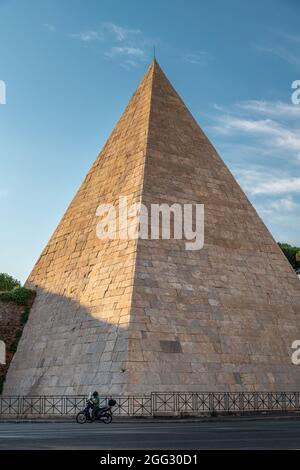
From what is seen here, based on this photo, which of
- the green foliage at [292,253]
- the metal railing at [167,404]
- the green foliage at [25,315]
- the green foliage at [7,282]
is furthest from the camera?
the green foliage at [292,253]

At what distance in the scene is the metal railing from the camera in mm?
23219

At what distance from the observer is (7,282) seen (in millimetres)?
53781

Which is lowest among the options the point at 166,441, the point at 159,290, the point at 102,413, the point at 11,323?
the point at 166,441

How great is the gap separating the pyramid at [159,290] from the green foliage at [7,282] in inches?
745

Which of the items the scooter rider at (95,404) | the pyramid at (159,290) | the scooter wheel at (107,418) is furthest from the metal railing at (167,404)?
the scooter rider at (95,404)

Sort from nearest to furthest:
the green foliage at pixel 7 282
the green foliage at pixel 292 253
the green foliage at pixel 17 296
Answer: the green foliage at pixel 17 296 → the green foliage at pixel 7 282 → the green foliage at pixel 292 253

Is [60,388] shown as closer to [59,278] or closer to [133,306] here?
[133,306]

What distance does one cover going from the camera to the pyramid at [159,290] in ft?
82.2

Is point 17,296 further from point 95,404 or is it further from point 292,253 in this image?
point 292,253

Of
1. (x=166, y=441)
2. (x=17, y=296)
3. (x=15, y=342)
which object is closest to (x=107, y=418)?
(x=166, y=441)

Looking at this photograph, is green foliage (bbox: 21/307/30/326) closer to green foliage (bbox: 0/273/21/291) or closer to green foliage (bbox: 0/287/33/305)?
green foliage (bbox: 0/287/33/305)

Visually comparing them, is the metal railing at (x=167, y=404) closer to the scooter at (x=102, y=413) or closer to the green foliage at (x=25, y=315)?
the scooter at (x=102, y=413)

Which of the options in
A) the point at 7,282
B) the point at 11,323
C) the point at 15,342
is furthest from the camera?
the point at 7,282

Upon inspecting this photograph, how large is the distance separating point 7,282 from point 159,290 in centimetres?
2966
